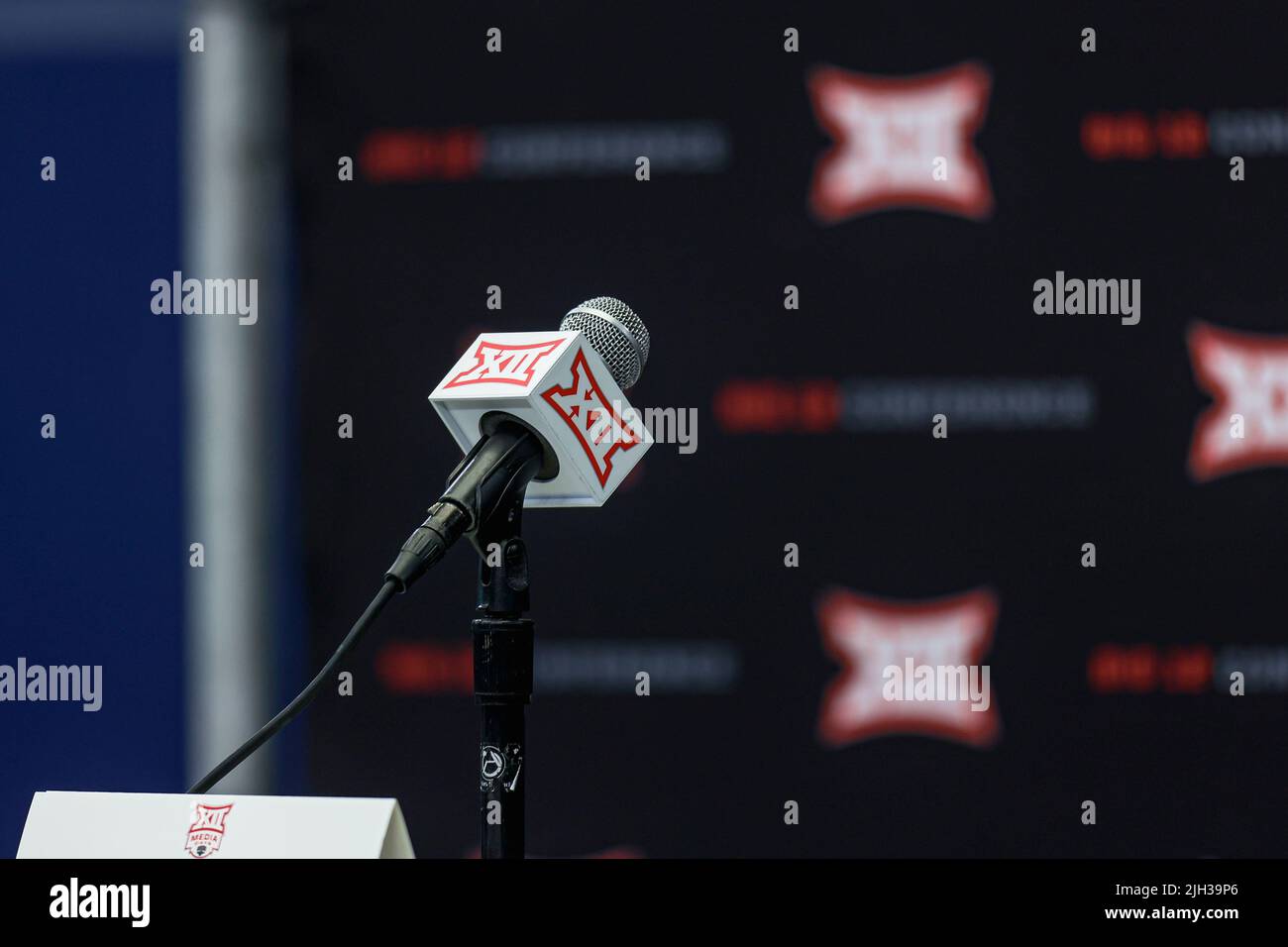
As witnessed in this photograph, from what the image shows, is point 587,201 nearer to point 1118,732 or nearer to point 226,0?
point 226,0

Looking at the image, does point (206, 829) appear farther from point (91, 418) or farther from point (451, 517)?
point (91, 418)

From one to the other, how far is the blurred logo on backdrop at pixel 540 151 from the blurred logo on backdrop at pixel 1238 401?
868 mm

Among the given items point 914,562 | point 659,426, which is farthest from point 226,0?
point 914,562

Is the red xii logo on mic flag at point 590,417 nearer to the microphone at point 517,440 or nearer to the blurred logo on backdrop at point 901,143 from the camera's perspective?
the microphone at point 517,440

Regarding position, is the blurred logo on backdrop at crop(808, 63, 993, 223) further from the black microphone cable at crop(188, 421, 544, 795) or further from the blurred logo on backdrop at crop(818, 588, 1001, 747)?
the black microphone cable at crop(188, 421, 544, 795)

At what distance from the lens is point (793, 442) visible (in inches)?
79.2

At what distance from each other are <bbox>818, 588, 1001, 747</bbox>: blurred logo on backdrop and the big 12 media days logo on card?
3.44 feet

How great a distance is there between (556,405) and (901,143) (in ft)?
4.17

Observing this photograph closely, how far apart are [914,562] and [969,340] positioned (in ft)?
1.25

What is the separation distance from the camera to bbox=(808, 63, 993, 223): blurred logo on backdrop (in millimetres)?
1992

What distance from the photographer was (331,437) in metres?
2.06
